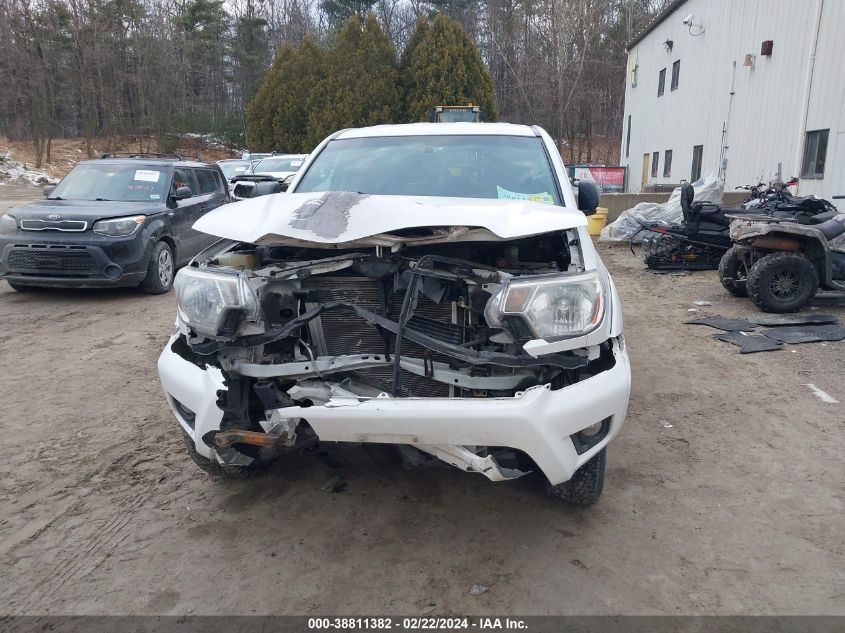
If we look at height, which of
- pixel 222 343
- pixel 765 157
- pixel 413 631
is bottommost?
pixel 413 631

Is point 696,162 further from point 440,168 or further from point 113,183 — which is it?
point 440,168

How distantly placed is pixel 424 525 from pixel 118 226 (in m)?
6.06

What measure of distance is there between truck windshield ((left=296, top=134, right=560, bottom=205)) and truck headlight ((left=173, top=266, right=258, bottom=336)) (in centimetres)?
137

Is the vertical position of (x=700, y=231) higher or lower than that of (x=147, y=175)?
lower

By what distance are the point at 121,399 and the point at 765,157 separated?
13.9 meters

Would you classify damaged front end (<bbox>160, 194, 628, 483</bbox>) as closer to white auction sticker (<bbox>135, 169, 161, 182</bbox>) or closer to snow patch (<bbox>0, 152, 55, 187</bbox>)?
white auction sticker (<bbox>135, 169, 161, 182</bbox>)

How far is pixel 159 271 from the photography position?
7945 millimetres

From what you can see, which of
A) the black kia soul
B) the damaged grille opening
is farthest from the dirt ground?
the black kia soul

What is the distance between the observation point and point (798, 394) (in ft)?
15.2

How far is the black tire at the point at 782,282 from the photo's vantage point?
22.8 ft

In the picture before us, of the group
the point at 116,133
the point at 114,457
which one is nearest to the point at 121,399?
the point at 114,457

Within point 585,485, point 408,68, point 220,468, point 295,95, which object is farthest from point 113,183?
point 295,95

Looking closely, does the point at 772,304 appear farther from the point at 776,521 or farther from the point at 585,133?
the point at 585,133

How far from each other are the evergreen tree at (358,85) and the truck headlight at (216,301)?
68.2ft
